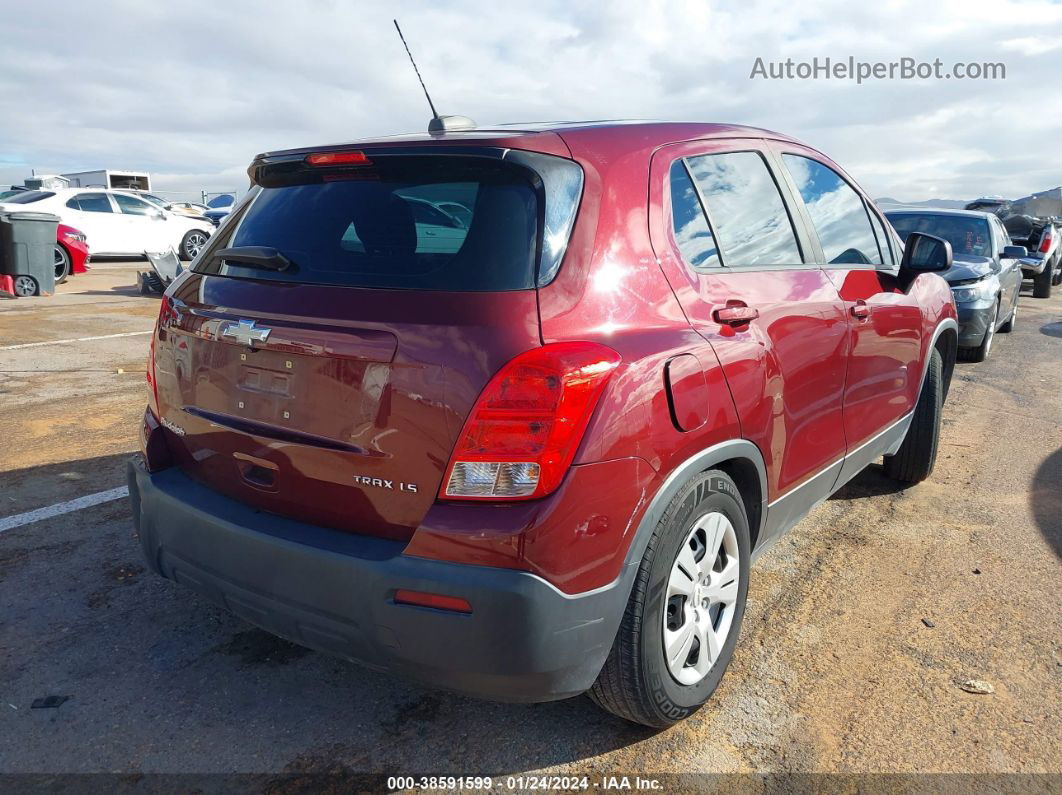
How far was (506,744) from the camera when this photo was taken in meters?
2.45

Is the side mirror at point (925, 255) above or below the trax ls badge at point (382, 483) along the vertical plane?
above

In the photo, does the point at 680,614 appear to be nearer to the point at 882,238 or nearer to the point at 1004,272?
the point at 882,238

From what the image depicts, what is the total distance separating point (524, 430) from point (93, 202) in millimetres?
→ 17942

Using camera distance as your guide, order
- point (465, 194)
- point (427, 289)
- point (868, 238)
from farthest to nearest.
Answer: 1. point (868, 238)
2. point (465, 194)
3. point (427, 289)

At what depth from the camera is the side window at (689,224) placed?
253 centimetres

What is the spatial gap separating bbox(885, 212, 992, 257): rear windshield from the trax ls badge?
346 inches

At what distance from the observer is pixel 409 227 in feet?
7.62

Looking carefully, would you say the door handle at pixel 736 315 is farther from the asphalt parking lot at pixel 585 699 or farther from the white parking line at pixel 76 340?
the white parking line at pixel 76 340

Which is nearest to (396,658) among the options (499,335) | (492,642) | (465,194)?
(492,642)

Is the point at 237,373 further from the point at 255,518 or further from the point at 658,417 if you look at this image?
the point at 658,417

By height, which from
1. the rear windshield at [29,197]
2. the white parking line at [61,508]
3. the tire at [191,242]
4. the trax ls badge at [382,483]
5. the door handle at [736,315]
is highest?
the rear windshield at [29,197]

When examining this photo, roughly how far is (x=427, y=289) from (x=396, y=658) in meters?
0.93

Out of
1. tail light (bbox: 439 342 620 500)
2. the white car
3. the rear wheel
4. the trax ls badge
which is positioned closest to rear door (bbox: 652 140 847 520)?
tail light (bbox: 439 342 620 500)

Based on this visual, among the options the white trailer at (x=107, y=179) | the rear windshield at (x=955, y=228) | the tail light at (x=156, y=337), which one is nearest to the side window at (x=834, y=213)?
the tail light at (x=156, y=337)
